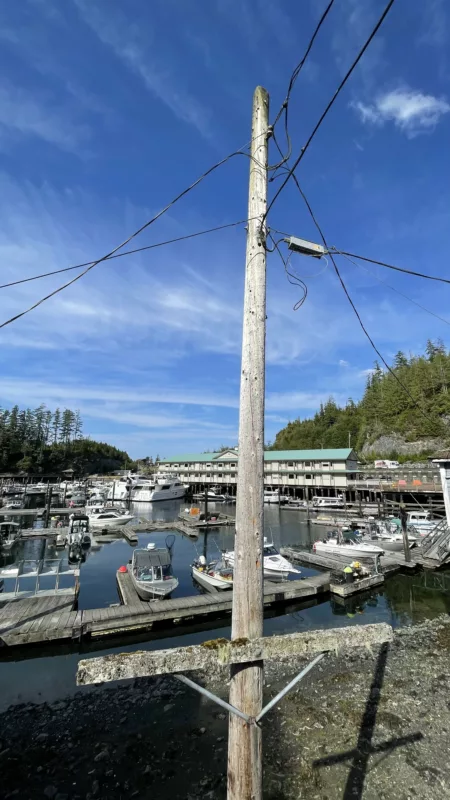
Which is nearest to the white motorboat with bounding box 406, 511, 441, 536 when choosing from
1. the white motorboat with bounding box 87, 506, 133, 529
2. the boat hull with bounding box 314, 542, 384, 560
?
the boat hull with bounding box 314, 542, 384, 560

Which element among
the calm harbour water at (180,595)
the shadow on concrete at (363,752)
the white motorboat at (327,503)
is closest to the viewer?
the shadow on concrete at (363,752)

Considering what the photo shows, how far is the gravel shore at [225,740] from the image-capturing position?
262 inches

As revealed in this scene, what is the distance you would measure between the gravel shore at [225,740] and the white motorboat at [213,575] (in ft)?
28.2

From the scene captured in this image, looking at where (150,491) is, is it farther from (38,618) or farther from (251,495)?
(251,495)

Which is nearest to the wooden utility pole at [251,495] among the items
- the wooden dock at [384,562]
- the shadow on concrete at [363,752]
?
the shadow on concrete at [363,752]

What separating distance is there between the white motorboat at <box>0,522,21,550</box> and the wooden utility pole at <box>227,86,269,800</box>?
1488 inches

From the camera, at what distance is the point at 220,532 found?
1587 inches

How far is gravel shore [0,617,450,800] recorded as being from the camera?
6.66 meters

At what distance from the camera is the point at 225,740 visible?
791cm

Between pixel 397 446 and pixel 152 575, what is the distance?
85.9m

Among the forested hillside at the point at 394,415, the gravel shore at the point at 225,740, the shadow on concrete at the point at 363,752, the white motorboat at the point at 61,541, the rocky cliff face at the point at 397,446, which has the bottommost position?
the white motorboat at the point at 61,541

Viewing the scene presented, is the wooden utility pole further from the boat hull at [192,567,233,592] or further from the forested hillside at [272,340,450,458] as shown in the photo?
the forested hillside at [272,340,450,458]

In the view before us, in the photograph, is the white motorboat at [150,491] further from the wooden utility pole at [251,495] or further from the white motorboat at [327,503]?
the wooden utility pole at [251,495]

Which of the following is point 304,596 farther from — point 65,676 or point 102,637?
point 65,676
